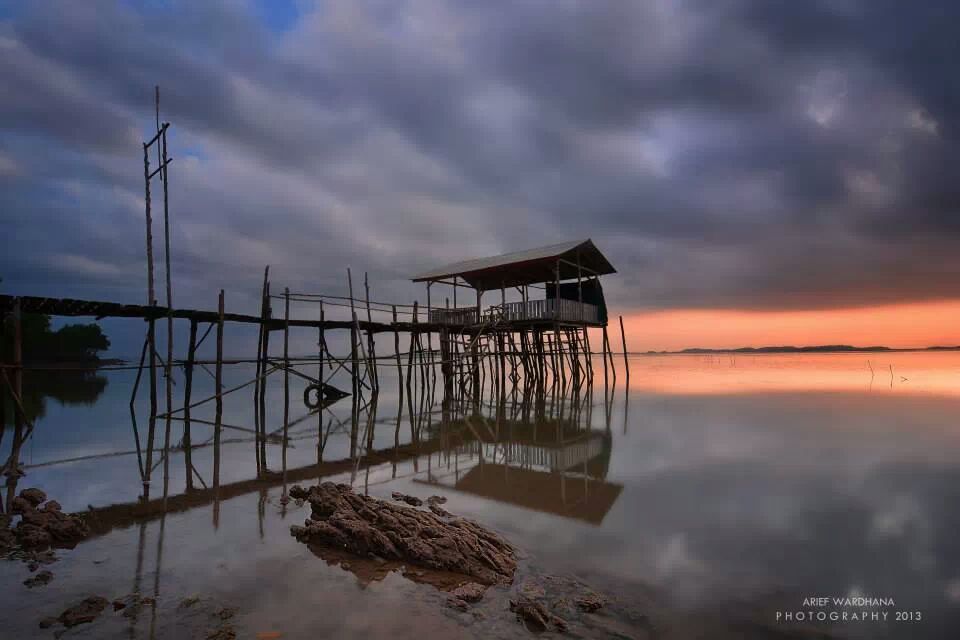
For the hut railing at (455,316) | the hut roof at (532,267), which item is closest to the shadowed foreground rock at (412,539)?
the hut roof at (532,267)

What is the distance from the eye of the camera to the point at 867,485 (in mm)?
8086

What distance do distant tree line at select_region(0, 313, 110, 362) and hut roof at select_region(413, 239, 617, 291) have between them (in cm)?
3499

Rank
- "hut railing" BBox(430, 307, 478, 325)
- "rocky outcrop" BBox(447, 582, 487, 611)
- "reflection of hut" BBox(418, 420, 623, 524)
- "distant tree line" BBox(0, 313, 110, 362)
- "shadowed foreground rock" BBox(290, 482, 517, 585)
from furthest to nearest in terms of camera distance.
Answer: "distant tree line" BBox(0, 313, 110, 362), "hut railing" BBox(430, 307, 478, 325), "reflection of hut" BBox(418, 420, 623, 524), "shadowed foreground rock" BBox(290, 482, 517, 585), "rocky outcrop" BBox(447, 582, 487, 611)

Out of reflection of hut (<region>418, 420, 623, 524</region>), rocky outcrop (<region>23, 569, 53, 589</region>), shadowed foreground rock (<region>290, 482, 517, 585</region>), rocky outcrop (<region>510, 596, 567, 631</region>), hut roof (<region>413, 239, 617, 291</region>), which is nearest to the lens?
rocky outcrop (<region>510, 596, 567, 631</region>)

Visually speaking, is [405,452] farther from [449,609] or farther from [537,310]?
[537,310]

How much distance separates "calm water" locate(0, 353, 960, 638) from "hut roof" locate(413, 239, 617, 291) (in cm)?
970

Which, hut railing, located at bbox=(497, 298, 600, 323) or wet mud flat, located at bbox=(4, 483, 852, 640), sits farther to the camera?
hut railing, located at bbox=(497, 298, 600, 323)

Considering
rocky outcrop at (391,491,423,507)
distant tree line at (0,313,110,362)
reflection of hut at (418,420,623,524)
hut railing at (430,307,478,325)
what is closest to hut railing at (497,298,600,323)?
hut railing at (430,307,478,325)

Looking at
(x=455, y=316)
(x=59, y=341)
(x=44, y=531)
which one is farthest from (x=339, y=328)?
(x=59, y=341)

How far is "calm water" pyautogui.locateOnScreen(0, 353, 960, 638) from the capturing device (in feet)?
13.4

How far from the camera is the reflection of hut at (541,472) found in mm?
7484

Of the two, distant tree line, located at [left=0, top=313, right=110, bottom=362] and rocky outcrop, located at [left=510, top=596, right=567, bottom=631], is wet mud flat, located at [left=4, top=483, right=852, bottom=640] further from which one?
distant tree line, located at [left=0, top=313, right=110, bottom=362]

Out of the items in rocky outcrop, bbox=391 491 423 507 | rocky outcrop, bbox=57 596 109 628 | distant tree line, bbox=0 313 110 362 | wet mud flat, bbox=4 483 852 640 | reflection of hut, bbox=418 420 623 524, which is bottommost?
reflection of hut, bbox=418 420 623 524

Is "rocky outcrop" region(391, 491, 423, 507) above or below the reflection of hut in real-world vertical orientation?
above
